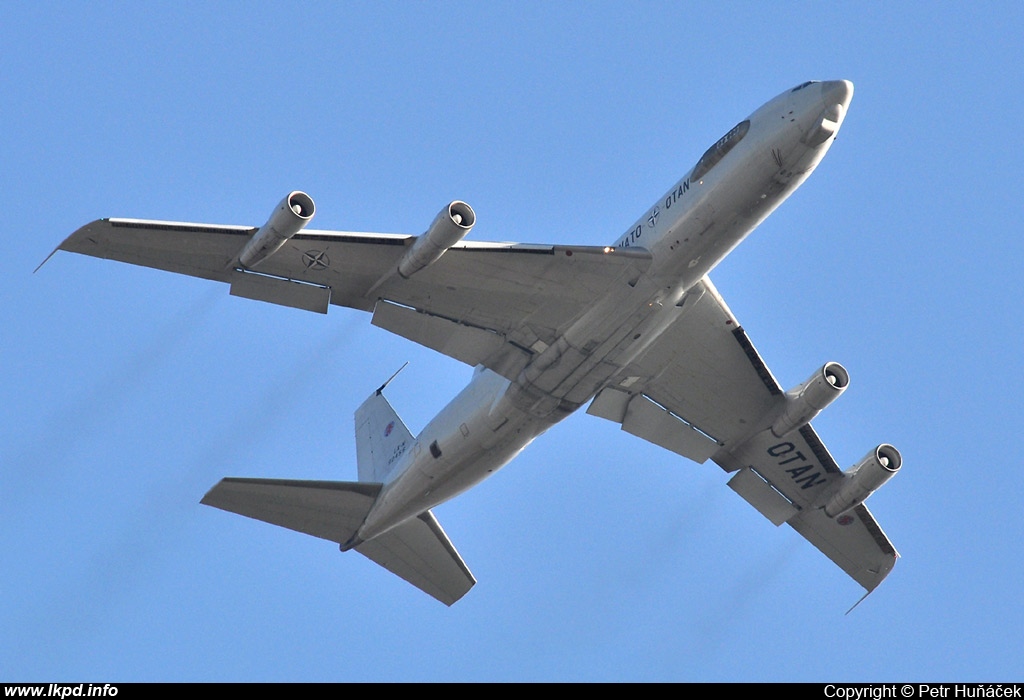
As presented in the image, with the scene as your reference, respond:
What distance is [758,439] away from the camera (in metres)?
45.2

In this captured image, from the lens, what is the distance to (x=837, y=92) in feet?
115

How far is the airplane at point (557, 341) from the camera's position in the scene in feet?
118

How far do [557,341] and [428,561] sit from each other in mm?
9862

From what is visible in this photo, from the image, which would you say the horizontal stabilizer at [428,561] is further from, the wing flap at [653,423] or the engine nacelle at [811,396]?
the engine nacelle at [811,396]

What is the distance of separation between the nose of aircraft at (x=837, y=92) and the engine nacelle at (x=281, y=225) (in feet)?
44.6

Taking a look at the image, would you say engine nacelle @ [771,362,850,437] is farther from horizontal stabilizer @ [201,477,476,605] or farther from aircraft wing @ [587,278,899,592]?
horizontal stabilizer @ [201,477,476,605]

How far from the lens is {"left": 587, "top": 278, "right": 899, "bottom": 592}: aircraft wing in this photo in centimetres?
4266

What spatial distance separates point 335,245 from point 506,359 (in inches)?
262

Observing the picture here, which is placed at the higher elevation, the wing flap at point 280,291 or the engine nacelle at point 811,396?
the wing flap at point 280,291

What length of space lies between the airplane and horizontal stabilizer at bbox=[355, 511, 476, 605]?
0.16 ft

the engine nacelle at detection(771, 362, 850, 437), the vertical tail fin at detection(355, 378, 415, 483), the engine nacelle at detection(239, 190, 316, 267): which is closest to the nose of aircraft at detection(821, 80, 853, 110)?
the engine nacelle at detection(771, 362, 850, 437)

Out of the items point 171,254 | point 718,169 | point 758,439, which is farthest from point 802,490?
point 171,254

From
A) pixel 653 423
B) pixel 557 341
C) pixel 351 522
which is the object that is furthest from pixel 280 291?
pixel 653 423

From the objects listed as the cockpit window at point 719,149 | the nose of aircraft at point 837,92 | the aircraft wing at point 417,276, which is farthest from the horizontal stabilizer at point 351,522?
the nose of aircraft at point 837,92
